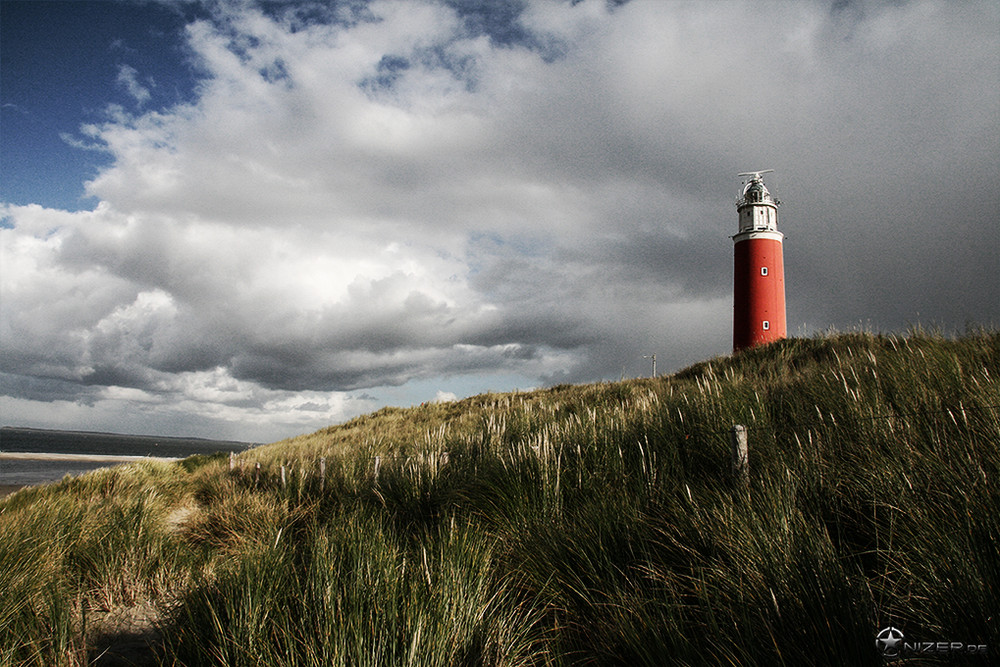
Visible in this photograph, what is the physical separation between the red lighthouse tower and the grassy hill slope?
69.2 feet

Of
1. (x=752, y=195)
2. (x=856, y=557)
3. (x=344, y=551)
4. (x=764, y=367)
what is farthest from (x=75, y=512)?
(x=752, y=195)

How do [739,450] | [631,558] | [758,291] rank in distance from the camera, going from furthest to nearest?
[758,291]
[739,450]
[631,558]

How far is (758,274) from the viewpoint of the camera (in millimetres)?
27531

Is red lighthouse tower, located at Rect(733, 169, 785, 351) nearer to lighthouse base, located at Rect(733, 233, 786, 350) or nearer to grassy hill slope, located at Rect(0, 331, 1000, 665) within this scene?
lighthouse base, located at Rect(733, 233, 786, 350)

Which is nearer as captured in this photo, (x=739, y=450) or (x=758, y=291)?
(x=739, y=450)

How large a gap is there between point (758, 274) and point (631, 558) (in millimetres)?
27484

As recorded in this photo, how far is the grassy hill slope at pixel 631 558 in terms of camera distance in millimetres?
2369

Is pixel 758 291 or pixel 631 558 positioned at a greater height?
pixel 758 291

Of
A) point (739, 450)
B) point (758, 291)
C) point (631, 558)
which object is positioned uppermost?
point (758, 291)

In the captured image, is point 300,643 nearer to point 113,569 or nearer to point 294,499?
point 113,569

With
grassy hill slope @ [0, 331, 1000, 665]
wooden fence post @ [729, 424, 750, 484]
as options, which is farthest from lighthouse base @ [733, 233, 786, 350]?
wooden fence post @ [729, 424, 750, 484]

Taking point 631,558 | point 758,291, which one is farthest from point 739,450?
point 758,291

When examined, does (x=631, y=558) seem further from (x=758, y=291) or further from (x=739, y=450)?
(x=758, y=291)

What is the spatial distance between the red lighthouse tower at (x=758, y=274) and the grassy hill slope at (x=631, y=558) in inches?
831
